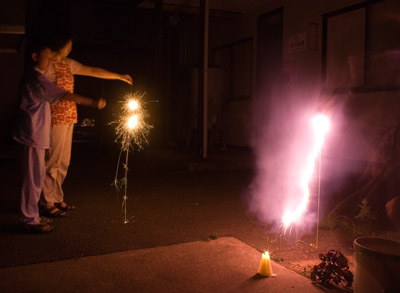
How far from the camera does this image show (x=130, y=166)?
35.8 ft

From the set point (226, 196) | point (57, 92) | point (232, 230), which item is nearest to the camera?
point (57, 92)

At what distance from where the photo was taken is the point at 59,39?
512 centimetres

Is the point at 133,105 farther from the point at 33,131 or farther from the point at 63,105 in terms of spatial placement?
the point at 33,131

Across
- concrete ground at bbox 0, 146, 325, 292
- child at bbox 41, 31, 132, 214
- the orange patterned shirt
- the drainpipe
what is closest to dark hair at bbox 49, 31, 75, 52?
child at bbox 41, 31, 132, 214

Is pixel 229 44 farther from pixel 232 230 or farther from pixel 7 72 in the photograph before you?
pixel 232 230

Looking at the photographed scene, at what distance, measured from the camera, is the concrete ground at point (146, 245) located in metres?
3.41

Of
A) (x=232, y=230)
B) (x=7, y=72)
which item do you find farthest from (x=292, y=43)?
(x=7, y=72)

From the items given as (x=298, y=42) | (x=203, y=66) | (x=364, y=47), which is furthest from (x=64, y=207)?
(x=298, y=42)

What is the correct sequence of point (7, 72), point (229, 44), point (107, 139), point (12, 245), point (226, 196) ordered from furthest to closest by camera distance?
point (7, 72)
point (229, 44)
point (107, 139)
point (226, 196)
point (12, 245)

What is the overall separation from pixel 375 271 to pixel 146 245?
2.35 metres

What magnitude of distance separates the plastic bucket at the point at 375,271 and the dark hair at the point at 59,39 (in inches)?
155

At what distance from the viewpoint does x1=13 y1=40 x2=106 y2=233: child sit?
4.64 meters

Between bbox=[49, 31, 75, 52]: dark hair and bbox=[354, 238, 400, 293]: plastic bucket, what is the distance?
12.9 feet

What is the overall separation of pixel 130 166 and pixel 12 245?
660cm
